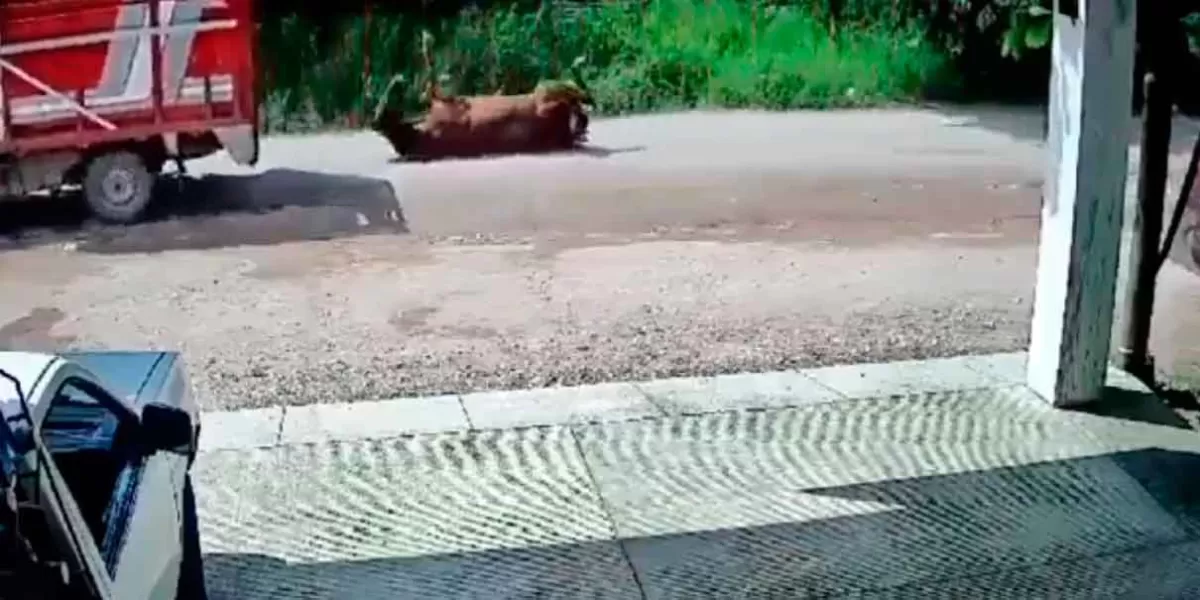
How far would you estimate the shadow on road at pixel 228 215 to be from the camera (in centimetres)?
701

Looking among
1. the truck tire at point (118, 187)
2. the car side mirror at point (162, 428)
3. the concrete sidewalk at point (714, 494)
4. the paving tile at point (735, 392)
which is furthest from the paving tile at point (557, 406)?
the car side mirror at point (162, 428)

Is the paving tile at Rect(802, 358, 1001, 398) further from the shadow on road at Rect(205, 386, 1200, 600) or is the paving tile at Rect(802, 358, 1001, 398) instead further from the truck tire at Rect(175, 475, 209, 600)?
the truck tire at Rect(175, 475, 209, 600)

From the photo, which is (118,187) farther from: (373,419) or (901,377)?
(901,377)

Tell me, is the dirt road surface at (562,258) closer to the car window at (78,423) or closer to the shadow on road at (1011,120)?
the shadow on road at (1011,120)

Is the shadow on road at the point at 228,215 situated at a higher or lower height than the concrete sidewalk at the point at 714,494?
higher

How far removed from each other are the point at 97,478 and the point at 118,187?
308 cm

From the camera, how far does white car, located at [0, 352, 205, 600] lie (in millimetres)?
3240

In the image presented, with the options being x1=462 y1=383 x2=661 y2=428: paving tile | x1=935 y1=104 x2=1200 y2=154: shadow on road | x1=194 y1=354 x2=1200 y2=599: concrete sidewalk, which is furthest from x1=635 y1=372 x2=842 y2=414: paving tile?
x1=935 y1=104 x2=1200 y2=154: shadow on road

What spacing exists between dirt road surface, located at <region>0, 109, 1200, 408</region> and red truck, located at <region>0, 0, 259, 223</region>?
0.51ft

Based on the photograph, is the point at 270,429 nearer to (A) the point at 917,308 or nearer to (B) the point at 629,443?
(B) the point at 629,443

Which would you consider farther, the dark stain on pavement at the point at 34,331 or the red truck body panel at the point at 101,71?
the dark stain on pavement at the point at 34,331

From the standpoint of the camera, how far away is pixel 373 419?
7.38 m

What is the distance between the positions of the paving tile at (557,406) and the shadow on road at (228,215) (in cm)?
97

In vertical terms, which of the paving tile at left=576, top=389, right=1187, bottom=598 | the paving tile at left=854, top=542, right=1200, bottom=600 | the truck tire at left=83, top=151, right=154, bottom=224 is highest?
the truck tire at left=83, top=151, right=154, bottom=224
